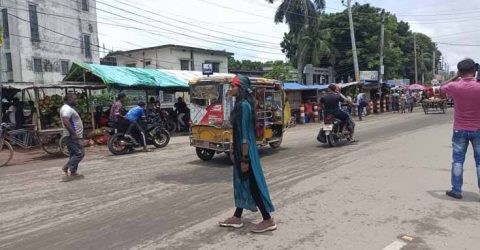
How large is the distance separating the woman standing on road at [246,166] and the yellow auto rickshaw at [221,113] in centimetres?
447

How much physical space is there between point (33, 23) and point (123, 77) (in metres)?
20.2

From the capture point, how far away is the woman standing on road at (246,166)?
17.0 feet

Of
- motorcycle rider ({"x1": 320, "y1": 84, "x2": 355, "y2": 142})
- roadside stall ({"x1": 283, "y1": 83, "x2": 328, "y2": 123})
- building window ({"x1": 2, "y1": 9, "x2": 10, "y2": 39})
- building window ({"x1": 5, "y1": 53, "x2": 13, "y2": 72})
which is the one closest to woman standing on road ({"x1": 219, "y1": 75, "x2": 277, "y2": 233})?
motorcycle rider ({"x1": 320, "y1": 84, "x2": 355, "y2": 142})

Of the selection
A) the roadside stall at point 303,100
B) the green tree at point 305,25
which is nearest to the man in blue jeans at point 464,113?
the roadside stall at point 303,100

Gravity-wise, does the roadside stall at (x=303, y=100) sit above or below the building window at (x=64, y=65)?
below

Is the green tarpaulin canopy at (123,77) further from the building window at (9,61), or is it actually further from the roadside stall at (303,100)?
the building window at (9,61)

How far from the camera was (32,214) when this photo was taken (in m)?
6.34

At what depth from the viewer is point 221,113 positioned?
10430 mm

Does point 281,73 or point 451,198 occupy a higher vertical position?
point 281,73

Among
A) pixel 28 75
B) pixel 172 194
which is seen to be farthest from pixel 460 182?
pixel 28 75

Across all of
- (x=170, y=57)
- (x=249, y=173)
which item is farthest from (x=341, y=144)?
(x=170, y=57)

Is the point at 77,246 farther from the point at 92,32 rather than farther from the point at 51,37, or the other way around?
the point at 92,32

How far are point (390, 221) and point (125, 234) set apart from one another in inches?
125

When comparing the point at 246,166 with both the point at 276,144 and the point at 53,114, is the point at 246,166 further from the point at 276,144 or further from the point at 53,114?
the point at 53,114
